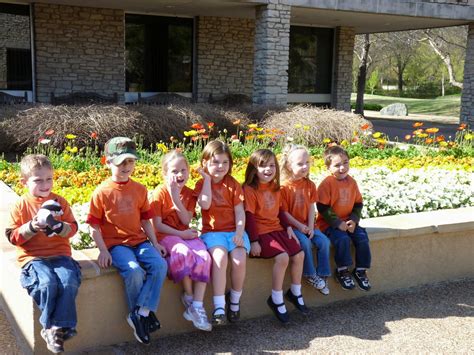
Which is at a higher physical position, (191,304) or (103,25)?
(103,25)

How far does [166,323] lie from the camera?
147 inches

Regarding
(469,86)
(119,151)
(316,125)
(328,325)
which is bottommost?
(328,325)

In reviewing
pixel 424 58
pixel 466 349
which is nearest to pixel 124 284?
pixel 466 349

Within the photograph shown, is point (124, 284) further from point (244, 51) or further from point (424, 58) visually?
point (424, 58)

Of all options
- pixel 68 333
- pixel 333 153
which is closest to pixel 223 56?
pixel 333 153

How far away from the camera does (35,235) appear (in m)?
3.35

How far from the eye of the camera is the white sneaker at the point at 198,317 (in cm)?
359

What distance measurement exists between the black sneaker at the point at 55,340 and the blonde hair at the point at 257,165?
5.33 ft

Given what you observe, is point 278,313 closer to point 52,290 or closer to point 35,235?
point 52,290

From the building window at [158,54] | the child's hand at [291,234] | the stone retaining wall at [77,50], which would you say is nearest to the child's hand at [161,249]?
the child's hand at [291,234]

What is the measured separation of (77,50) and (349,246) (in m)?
12.2

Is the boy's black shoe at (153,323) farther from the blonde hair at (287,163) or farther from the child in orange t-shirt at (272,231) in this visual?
the blonde hair at (287,163)

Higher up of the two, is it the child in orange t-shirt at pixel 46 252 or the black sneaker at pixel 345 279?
the child in orange t-shirt at pixel 46 252

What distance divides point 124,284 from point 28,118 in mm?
6667
